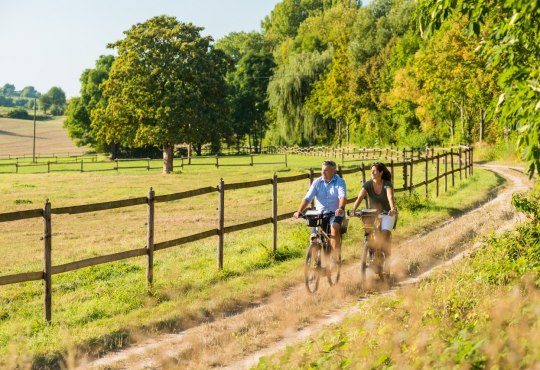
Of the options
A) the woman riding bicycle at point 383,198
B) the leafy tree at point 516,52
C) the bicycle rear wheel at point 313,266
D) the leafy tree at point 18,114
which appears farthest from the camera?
the leafy tree at point 18,114

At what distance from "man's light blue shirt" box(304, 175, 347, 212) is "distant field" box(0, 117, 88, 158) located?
9284cm

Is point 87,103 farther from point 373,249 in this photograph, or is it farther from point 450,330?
point 450,330

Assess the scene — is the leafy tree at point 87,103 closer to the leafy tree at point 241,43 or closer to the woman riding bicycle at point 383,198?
the leafy tree at point 241,43

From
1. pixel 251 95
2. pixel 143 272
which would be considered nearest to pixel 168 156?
pixel 143 272

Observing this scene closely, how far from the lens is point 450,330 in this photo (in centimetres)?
604

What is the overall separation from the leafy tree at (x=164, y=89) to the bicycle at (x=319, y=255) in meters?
36.1

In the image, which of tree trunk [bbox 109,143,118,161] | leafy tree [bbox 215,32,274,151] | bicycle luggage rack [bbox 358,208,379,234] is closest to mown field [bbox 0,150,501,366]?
bicycle luggage rack [bbox 358,208,379,234]

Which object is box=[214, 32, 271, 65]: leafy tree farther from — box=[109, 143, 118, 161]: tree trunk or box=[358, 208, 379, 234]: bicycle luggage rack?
box=[358, 208, 379, 234]: bicycle luggage rack

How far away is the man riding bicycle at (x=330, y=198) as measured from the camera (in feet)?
34.4

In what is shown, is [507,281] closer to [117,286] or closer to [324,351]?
[324,351]

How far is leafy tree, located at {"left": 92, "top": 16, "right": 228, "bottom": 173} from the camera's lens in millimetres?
46438

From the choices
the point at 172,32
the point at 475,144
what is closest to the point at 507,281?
the point at 172,32

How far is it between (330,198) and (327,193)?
0.09 meters

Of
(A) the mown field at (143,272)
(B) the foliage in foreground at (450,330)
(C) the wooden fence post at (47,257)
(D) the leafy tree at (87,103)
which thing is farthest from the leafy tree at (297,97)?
(B) the foliage in foreground at (450,330)
